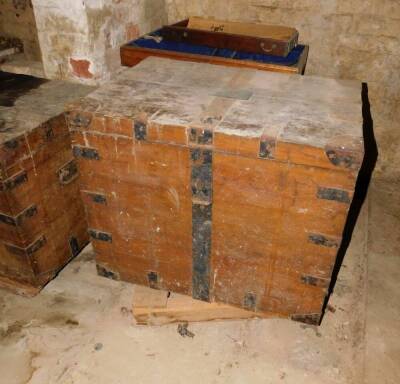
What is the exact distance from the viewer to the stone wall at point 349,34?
2.73 m

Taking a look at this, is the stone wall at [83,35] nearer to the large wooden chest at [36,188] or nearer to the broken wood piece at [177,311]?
the large wooden chest at [36,188]

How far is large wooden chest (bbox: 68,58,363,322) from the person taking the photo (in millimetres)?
1531

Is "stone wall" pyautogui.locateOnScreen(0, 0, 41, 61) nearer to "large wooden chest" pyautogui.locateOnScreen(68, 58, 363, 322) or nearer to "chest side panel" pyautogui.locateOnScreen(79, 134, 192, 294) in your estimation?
"large wooden chest" pyautogui.locateOnScreen(68, 58, 363, 322)

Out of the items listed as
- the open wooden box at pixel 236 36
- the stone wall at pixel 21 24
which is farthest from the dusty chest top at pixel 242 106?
the stone wall at pixel 21 24

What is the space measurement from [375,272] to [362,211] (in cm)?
66

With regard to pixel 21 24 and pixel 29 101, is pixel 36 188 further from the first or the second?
pixel 21 24

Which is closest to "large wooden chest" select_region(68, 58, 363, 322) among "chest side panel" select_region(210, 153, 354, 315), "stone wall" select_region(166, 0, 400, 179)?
"chest side panel" select_region(210, 153, 354, 315)

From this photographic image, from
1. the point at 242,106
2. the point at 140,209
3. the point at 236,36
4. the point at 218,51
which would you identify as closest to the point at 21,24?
the point at 218,51

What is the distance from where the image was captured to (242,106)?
1.76 m

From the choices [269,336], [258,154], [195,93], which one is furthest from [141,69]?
[269,336]

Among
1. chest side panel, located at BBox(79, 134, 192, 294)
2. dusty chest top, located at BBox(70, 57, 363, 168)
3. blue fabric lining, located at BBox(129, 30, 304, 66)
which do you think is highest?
blue fabric lining, located at BBox(129, 30, 304, 66)

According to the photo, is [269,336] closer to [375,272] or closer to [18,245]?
[375,272]

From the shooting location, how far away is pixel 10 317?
206 centimetres

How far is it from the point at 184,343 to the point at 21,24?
276 centimetres
